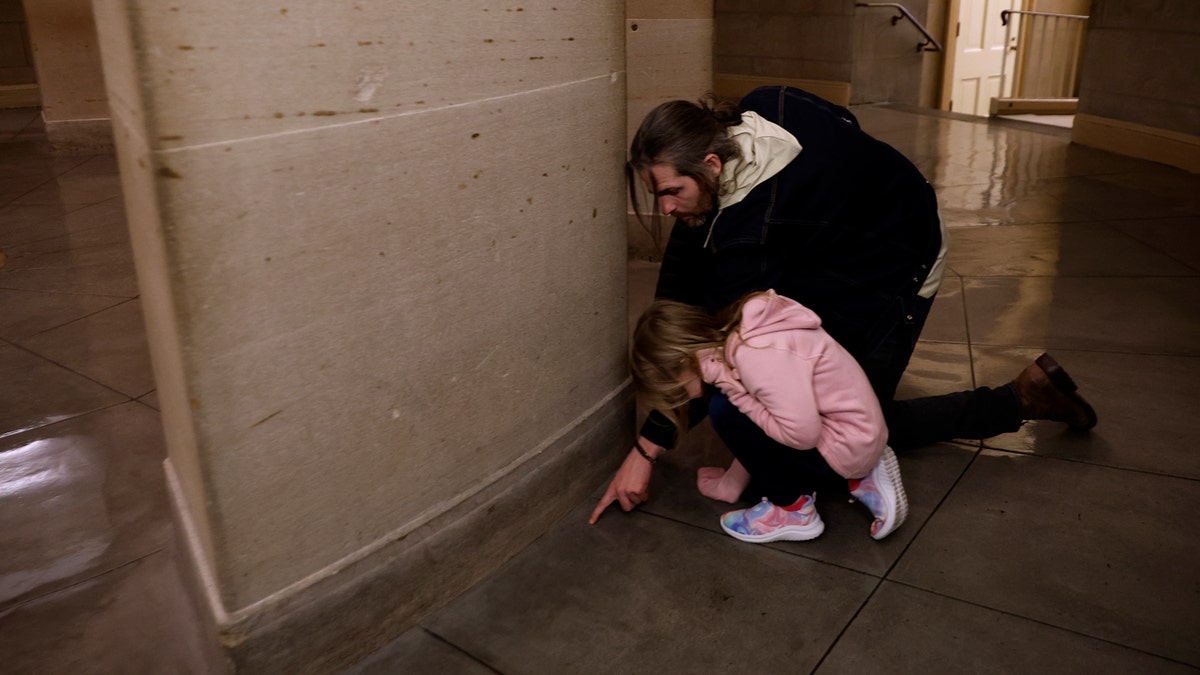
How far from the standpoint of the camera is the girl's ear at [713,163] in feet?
7.98

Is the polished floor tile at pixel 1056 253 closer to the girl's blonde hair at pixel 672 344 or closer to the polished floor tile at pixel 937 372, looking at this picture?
the polished floor tile at pixel 937 372

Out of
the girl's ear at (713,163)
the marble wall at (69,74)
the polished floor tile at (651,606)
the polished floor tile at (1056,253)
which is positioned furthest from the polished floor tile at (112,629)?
the marble wall at (69,74)

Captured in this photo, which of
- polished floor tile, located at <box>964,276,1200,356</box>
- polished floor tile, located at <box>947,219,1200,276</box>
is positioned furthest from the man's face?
polished floor tile, located at <box>947,219,1200,276</box>

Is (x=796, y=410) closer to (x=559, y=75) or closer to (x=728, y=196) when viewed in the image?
(x=728, y=196)

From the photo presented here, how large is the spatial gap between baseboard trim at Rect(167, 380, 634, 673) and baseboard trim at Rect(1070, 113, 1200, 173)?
602 centimetres

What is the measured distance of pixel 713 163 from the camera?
8.04 ft

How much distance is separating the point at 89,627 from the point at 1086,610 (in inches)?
98.1

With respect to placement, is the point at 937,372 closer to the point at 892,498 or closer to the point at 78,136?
the point at 892,498

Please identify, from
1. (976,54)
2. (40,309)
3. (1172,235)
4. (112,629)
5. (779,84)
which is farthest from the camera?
(976,54)

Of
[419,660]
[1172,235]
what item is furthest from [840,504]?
[1172,235]

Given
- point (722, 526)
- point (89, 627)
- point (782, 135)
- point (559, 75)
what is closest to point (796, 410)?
point (722, 526)

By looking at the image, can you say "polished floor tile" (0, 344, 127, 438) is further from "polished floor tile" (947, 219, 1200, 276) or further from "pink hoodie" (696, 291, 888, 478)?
"polished floor tile" (947, 219, 1200, 276)

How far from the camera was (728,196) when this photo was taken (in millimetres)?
2523

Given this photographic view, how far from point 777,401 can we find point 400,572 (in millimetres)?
1028
